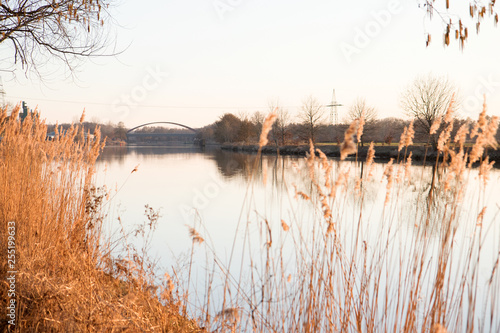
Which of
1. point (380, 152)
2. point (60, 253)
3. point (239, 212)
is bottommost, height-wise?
point (239, 212)

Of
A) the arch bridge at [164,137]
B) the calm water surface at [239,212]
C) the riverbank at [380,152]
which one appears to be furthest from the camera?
the arch bridge at [164,137]

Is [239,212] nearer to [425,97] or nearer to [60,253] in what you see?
[60,253]

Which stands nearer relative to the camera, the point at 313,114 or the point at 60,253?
the point at 60,253

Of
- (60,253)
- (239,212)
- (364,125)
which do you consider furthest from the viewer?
(364,125)

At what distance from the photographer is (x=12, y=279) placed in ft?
8.96

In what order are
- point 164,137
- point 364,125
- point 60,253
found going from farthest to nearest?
point 164,137
point 364,125
point 60,253

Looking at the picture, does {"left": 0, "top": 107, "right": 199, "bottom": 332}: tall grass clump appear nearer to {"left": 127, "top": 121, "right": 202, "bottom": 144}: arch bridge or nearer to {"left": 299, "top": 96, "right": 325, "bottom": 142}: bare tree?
{"left": 299, "top": 96, "right": 325, "bottom": 142}: bare tree

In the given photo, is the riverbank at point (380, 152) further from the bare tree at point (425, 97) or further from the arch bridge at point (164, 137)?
the arch bridge at point (164, 137)

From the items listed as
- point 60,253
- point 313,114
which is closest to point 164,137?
point 313,114

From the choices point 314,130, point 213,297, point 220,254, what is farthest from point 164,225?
point 314,130

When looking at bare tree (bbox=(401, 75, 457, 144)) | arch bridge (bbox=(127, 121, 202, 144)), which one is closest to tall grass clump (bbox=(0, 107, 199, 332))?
bare tree (bbox=(401, 75, 457, 144))

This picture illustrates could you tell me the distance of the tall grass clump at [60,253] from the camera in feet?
7.84

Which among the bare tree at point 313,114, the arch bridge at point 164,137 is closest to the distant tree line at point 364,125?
the bare tree at point 313,114

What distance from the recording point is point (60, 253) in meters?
3.38
